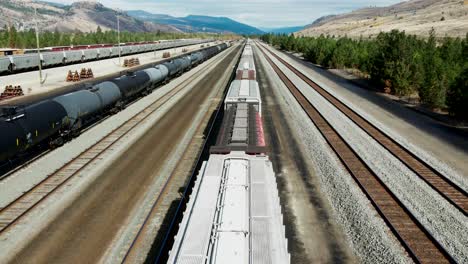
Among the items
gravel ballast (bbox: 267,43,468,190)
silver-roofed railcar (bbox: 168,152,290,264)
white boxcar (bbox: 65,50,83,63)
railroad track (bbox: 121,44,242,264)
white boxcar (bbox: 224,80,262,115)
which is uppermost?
white boxcar (bbox: 65,50,83,63)

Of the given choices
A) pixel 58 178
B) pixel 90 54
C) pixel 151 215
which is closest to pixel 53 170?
pixel 58 178

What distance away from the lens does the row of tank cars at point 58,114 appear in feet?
60.0

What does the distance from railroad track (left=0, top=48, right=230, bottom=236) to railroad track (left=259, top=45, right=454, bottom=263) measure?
16.3 meters

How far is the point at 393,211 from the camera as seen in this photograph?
17344 mm

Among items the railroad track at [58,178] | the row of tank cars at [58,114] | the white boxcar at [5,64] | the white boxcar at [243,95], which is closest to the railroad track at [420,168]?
the white boxcar at [243,95]

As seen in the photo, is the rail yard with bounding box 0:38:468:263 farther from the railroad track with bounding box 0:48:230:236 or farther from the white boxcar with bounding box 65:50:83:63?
the white boxcar with bounding box 65:50:83:63

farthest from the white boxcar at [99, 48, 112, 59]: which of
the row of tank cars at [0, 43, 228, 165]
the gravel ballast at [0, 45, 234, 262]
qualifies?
the gravel ballast at [0, 45, 234, 262]

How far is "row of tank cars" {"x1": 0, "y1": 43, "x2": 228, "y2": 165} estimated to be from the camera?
1828cm

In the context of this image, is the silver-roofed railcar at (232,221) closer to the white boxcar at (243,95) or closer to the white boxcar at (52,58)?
the white boxcar at (243,95)

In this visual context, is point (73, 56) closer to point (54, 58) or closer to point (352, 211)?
point (54, 58)

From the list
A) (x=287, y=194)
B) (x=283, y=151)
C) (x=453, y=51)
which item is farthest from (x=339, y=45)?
(x=287, y=194)

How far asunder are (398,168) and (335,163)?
3.91m

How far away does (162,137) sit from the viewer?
28.1m

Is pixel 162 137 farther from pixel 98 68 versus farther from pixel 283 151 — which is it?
pixel 98 68
